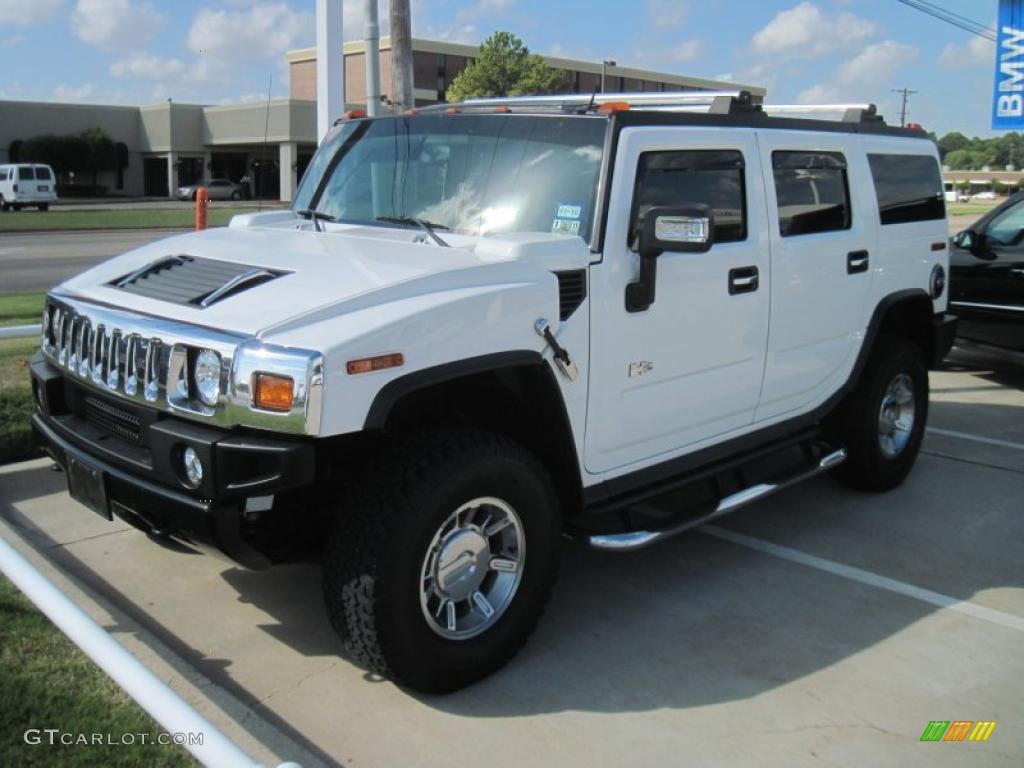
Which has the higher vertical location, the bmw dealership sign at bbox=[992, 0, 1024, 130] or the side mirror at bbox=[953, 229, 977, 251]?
the bmw dealership sign at bbox=[992, 0, 1024, 130]

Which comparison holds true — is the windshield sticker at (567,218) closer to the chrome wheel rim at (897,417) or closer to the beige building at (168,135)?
the chrome wheel rim at (897,417)

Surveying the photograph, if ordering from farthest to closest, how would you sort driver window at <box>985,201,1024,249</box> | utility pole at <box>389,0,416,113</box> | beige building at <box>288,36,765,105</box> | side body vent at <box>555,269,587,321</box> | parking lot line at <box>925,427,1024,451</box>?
1. beige building at <box>288,36,765,105</box>
2. utility pole at <box>389,0,416,113</box>
3. driver window at <box>985,201,1024,249</box>
4. parking lot line at <box>925,427,1024,451</box>
5. side body vent at <box>555,269,587,321</box>

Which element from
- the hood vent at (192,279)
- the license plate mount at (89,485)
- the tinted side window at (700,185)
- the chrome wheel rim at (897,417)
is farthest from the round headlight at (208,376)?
the chrome wheel rim at (897,417)

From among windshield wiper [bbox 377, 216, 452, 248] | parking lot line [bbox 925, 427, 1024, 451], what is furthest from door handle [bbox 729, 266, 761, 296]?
parking lot line [bbox 925, 427, 1024, 451]

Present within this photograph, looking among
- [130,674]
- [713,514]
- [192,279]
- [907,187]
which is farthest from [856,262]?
[130,674]

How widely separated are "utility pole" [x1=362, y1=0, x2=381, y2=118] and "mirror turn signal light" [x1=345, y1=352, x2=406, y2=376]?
19.5 feet

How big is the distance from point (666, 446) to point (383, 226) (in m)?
1.55

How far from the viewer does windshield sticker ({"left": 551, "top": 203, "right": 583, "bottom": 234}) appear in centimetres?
394

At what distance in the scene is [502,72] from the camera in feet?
184

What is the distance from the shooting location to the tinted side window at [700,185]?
4113mm

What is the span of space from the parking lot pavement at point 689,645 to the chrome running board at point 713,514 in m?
0.41

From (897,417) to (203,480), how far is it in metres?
4.39

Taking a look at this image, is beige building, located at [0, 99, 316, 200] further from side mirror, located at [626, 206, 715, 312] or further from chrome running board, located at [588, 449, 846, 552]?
side mirror, located at [626, 206, 715, 312]

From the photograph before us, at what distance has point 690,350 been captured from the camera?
14.1 feet
